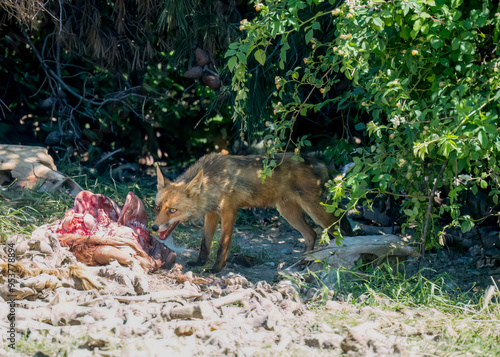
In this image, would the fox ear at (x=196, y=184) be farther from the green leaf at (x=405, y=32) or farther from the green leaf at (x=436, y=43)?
the green leaf at (x=436, y=43)

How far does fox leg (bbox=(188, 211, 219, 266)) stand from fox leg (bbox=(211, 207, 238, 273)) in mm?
191

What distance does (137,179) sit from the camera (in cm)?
884

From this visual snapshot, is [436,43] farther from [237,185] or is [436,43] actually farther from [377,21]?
[237,185]

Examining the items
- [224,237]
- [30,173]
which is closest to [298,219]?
[224,237]

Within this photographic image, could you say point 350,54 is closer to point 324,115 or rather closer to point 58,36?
point 324,115

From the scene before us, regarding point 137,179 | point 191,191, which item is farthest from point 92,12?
point 191,191

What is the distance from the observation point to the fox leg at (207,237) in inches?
240

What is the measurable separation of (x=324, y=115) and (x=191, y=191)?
2.84 m

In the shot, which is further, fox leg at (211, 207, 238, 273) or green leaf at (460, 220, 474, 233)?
fox leg at (211, 207, 238, 273)

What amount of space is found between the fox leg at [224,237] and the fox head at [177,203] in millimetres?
316

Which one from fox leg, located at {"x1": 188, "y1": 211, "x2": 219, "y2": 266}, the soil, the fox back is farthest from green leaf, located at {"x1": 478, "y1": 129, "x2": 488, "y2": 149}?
fox leg, located at {"x1": 188, "y1": 211, "x2": 219, "y2": 266}

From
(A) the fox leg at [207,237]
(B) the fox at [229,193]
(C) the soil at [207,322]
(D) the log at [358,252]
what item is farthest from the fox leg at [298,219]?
(C) the soil at [207,322]

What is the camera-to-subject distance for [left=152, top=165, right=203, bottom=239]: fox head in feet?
19.2

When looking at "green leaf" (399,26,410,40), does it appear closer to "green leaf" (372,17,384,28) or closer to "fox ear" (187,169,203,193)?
"green leaf" (372,17,384,28)
